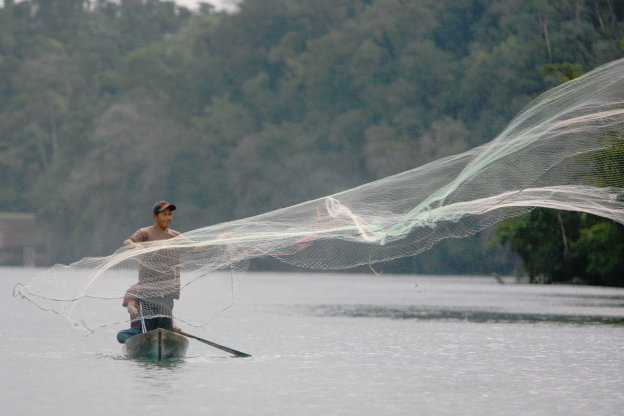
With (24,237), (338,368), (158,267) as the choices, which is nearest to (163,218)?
(158,267)

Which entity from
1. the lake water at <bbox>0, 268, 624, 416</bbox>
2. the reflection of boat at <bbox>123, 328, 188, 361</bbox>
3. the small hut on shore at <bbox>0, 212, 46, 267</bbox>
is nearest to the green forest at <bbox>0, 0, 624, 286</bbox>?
the small hut on shore at <bbox>0, 212, 46, 267</bbox>

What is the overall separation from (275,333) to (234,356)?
240 inches

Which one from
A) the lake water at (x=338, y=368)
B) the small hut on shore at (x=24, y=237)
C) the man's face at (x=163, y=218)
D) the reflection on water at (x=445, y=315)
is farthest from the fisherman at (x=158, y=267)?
the small hut on shore at (x=24, y=237)

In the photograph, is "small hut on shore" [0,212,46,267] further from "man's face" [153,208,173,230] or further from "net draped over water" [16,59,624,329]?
"man's face" [153,208,173,230]

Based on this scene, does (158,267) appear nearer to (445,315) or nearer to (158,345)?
(158,345)

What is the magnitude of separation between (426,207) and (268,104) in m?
80.6

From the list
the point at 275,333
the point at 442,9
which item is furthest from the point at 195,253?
the point at 442,9

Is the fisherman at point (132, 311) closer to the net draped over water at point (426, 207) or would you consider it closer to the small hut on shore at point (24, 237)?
the net draped over water at point (426, 207)

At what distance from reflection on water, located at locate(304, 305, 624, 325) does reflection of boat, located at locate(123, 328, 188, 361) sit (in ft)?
45.0

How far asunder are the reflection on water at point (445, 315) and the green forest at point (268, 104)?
34422 millimetres

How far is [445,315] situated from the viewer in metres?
34.9

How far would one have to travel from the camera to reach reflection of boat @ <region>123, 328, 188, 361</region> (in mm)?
18620

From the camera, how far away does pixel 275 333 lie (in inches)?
1050

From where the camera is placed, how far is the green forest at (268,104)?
263ft
